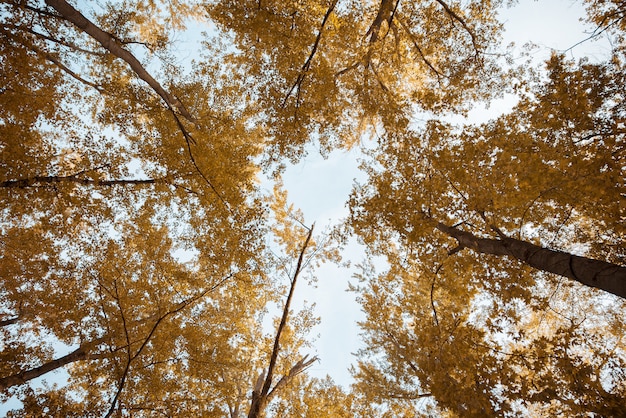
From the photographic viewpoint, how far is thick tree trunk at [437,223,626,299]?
268 centimetres

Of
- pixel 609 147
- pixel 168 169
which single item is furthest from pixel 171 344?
pixel 609 147

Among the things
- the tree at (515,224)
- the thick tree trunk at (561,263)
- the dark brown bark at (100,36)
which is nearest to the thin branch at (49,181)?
the dark brown bark at (100,36)

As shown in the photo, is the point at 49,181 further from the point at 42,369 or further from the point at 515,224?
the point at 515,224

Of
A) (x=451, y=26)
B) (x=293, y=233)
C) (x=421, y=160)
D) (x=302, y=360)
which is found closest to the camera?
(x=421, y=160)

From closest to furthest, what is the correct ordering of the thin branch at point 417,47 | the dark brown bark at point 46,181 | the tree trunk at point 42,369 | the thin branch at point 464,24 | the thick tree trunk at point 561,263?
1. the thick tree trunk at point 561,263
2. the dark brown bark at point 46,181
3. the tree trunk at point 42,369
4. the thin branch at point 464,24
5. the thin branch at point 417,47

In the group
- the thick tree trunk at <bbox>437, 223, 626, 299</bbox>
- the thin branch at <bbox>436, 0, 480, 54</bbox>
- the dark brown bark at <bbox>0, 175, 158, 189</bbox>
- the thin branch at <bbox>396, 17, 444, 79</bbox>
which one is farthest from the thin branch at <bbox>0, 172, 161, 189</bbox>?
the thin branch at <bbox>436, 0, 480, 54</bbox>

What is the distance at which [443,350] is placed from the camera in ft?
11.8

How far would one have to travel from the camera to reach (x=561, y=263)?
10.2ft

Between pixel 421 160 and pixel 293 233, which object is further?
pixel 293 233

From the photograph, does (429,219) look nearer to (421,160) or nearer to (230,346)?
(421,160)

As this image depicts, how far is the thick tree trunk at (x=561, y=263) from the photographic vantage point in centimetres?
268

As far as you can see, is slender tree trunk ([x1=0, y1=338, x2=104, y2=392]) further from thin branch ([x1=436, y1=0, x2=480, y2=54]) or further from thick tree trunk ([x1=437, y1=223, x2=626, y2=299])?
thin branch ([x1=436, y1=0, x2=480, y2=54])

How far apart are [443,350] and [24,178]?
6353 millimetres

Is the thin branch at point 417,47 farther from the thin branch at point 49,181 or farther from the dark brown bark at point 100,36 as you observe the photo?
the thin branch at point 49,181
